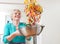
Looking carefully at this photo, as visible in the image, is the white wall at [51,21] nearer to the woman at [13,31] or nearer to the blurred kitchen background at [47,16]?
the blurred kitchen background at [47,16]

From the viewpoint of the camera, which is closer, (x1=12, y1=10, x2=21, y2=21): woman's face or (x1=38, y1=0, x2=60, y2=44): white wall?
(x1=12, y1=10, x2=21, y2=21): woman's face

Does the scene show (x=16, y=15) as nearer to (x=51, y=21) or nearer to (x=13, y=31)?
(x=13, y=31)

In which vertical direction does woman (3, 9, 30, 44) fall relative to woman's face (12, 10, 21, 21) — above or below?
below

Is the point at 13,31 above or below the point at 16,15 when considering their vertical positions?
below

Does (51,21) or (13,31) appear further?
(51,21)

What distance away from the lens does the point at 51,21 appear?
4.86 ft

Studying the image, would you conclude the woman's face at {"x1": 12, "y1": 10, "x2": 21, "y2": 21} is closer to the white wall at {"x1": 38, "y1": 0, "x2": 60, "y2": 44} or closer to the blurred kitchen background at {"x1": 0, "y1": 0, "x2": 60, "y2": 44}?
the blurred kitchen background at {"x1": 0, "y1": 0, "x2": 60, "y2": 44}

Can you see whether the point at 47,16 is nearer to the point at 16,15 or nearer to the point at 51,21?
the point at 51,21

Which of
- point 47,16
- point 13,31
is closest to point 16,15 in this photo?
point 13,31

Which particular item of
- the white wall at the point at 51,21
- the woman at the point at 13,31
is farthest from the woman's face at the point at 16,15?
the white wall at the point at 51,21

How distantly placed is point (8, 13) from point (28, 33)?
0.56 metres

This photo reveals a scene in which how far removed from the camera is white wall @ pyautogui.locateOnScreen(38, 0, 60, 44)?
1447mm

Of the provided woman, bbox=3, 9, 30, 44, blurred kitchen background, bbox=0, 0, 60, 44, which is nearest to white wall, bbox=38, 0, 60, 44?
blurred kitchen background, bbox=0, 0, 60, 44

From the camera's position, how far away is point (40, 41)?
4.65 ft
